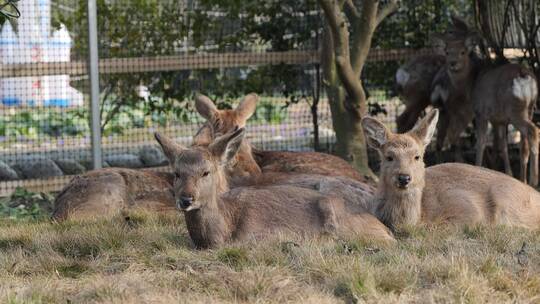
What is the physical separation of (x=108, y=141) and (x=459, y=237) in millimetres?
7664

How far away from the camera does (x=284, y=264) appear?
7004 millimetres

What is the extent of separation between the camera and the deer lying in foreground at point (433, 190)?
8602 millimetres

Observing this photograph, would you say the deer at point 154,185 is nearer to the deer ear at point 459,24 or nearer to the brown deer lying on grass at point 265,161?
the brown deer lying on grass at point 265,161

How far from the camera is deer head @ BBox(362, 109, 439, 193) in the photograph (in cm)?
851

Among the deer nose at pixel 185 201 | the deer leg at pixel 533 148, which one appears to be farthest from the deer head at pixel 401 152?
the deer leg at pixel 533 148

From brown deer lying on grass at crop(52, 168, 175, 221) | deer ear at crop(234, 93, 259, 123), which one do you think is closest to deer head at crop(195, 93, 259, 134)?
deer ear at crop(234, 93, 259, 123)

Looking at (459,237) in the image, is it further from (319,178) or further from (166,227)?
(166,227)

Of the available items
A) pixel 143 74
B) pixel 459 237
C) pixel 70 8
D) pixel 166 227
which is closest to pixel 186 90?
pixel 143 74

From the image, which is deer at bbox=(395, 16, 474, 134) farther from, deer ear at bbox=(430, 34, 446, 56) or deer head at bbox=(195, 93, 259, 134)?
deer head at bbox=(195, 93, 259, 134)

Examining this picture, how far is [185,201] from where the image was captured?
7578 mm

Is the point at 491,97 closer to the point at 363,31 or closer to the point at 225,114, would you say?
the point at 363,31

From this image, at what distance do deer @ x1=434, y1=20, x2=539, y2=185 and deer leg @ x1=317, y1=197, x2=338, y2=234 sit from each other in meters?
5.59

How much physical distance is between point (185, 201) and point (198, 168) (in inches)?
12.4

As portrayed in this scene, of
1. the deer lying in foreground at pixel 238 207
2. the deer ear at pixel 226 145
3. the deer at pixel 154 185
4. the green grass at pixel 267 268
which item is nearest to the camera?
the green grass at pixel 267 268
